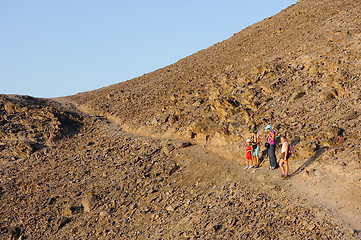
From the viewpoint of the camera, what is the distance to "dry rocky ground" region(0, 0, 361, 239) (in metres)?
10.1

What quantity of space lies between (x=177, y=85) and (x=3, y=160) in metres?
12.3

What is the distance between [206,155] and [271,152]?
3.26m

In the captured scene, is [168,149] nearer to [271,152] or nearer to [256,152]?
[256,152]

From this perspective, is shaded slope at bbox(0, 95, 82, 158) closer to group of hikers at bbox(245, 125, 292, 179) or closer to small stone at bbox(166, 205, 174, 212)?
small stone at bbox(166, 205, 174, 212)

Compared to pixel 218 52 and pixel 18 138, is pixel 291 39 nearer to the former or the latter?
pixel 218 52

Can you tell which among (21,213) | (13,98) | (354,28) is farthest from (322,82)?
(13,98)

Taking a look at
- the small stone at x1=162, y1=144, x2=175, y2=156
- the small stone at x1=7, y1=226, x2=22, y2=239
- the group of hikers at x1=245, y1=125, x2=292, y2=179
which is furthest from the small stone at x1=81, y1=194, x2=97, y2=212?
the group of hikers at x1=245, y1=125, x2=292, y2=179

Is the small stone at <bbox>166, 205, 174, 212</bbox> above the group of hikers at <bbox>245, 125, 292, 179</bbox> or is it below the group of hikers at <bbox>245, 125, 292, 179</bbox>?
below

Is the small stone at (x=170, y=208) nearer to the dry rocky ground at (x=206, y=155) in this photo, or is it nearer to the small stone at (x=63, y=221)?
the dry rocky ground at (x=206, y=155)

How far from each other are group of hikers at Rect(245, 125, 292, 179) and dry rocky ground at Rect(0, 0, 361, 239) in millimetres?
402

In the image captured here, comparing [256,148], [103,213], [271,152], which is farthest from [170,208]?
[271,152]

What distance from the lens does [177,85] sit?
25.1m

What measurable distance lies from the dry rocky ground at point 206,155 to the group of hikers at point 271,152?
40cm

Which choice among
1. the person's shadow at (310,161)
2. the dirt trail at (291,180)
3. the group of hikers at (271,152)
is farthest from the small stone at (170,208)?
the person's shadow at (310,161)
